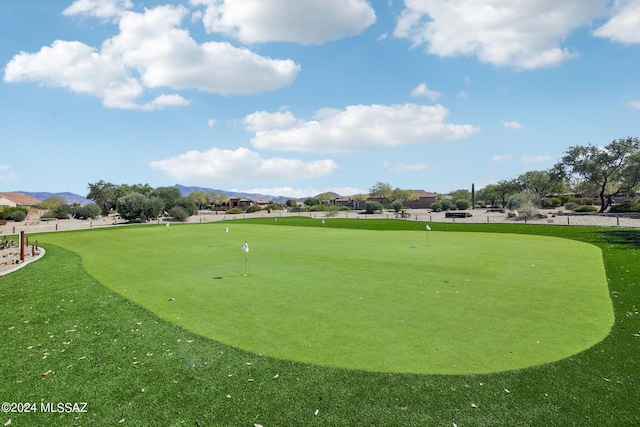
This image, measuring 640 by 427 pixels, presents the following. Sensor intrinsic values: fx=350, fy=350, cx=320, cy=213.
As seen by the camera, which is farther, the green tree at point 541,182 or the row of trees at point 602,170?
the green tree at point 541,182

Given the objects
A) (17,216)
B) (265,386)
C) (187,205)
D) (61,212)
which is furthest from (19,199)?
(265,386)

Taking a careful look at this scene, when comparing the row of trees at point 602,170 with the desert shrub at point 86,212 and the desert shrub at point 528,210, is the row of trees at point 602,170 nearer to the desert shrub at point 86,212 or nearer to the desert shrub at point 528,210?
the desert shrub at point 528,210

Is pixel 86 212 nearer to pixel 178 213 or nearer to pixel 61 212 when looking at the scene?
pixel 61 212

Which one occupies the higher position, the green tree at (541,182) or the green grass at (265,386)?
the green tree at (541,182)

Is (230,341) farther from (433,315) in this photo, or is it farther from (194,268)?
(194,268)

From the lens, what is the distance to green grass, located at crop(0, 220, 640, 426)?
489 cm

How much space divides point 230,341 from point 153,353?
148cm

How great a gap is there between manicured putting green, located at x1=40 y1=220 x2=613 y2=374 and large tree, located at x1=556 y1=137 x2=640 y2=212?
5345 cm

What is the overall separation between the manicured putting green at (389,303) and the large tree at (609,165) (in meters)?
53.4

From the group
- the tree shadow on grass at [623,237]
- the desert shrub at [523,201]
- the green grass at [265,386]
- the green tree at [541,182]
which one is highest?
the green tree at [541,182]

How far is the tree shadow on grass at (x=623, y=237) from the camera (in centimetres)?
2195

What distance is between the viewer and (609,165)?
60.2 m

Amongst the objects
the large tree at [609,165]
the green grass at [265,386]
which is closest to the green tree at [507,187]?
the large tree at [609,165]

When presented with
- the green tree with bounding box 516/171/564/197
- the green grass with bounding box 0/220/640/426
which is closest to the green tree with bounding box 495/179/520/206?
the green tree with bounding box 516/171/564/197
